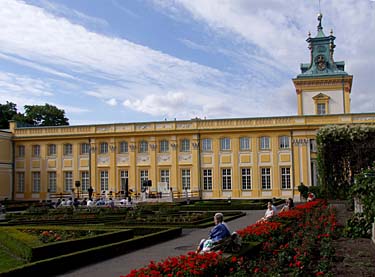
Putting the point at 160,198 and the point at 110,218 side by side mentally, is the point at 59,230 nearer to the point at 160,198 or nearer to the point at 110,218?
the point at 110,218

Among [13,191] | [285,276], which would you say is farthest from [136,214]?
[13,191]

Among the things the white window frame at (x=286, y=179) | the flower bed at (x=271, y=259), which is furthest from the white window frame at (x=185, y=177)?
the flower bed at (x=271, y=259)

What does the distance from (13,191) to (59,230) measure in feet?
113

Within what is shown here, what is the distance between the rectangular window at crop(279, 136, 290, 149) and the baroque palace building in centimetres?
9

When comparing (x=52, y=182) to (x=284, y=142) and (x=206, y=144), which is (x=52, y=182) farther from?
(x=284, y=142)

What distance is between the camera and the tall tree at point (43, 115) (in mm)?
62078

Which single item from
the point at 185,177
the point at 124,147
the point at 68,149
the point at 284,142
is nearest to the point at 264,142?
the point at 284,142

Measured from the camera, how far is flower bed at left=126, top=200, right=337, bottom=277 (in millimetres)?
7742

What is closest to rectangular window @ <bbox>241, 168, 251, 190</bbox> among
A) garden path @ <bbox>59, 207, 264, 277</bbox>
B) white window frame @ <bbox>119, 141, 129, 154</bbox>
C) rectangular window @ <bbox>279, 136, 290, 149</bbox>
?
rectangular window @ <bbox>279, 136, 290, 149</bbox>

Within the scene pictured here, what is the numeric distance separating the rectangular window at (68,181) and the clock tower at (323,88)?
23.3m

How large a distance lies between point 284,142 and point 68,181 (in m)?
20.5

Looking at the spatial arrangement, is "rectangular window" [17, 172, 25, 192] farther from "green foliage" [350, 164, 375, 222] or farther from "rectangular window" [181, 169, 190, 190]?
"green foliage" [350, 164, 375, 222]

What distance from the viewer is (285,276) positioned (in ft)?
27.5

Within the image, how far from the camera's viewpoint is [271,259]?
10.2 m
